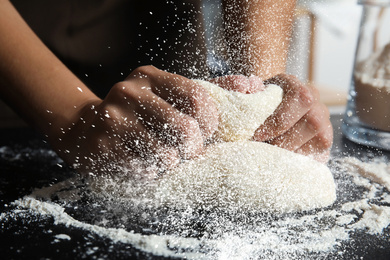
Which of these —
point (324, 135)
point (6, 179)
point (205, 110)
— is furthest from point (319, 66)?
point (6, 179)

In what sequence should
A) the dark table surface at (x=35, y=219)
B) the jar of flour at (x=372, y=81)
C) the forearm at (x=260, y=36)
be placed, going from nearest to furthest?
1. the dark table surface at (x=35, y=219)
2. the forearm at (x=260, y=36)
3. the jar of flour at (x=372, y=81)

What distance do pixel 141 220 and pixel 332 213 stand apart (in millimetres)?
159

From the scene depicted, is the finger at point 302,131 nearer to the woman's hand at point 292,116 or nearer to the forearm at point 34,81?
the woman's hand at point 292,116

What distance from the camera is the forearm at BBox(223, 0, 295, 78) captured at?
0.39 meters

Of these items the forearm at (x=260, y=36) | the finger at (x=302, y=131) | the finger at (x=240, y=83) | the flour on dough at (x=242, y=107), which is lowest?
the finger at (x=302, y=131)

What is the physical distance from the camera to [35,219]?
345 mm

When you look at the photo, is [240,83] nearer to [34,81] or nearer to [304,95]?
[304,95]

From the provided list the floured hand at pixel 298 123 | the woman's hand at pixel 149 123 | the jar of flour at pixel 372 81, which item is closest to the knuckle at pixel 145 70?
the woman's hand at pixel 149 123

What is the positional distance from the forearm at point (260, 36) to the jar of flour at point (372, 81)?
18 centimetres

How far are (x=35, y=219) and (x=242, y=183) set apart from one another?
0.17 meters

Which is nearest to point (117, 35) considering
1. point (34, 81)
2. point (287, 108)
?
point (34, 81)

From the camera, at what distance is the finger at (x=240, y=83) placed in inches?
14.6

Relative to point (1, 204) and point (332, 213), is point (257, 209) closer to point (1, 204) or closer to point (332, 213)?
point (332, 213)

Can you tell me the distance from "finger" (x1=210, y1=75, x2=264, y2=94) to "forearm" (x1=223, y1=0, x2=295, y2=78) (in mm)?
18
